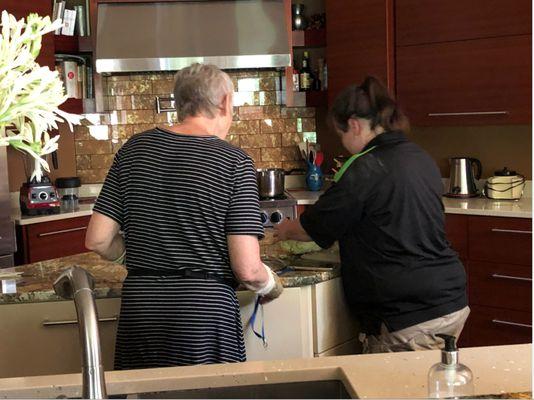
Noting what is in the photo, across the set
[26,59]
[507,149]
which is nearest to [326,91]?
[507,149]

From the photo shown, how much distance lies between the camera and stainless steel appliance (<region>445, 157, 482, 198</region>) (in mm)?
4488

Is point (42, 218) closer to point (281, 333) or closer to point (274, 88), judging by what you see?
point (274, 88)

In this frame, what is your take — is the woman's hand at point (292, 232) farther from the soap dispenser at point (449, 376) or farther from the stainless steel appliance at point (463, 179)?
the stainless steel appliance at point (463, 179)

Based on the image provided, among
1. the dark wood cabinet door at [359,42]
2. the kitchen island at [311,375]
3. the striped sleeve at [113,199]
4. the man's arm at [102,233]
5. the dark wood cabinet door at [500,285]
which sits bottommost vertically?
the dark wood cabinet door at [500,285]

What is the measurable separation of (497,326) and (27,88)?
11.2ft

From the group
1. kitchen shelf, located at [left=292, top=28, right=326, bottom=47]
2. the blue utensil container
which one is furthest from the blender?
kitchen shelf, located at [left=292, top=28, right=326, bottom=47]

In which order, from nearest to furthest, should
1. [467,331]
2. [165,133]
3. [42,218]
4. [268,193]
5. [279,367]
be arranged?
1. [279,367]
2. [165,133]
3. [467,331]
4. [42,218]
5. [268,193]

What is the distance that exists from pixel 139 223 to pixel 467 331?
8.23ft

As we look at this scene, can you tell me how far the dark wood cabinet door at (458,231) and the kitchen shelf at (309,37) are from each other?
1.68m

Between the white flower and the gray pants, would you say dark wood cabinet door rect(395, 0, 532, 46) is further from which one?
the white flower

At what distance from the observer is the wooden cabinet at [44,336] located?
2285 millimetres

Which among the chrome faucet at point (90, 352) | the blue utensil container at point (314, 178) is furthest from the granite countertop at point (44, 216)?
the chrome faucet at point (90, 352)

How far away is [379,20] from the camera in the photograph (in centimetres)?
459

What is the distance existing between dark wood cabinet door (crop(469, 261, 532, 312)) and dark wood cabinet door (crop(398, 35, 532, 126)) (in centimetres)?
81
